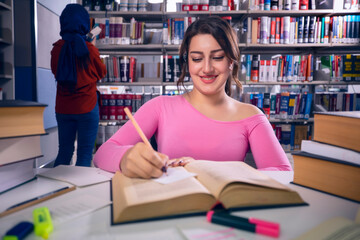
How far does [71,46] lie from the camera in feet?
7.01

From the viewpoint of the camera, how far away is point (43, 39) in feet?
10.1

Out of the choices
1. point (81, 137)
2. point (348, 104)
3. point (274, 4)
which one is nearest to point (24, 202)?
point (81, 137)

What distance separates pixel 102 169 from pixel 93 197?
269 mm

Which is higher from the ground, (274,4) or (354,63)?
(274,4)

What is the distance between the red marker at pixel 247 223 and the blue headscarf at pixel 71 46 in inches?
75.8

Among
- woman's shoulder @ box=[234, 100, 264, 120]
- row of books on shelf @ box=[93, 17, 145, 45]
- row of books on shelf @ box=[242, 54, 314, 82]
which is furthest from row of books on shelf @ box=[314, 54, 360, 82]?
woman's shoulder @ box=[234, 100, 264, 120]

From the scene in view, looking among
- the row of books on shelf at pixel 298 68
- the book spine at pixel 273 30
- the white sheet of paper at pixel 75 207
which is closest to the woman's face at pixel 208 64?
the white sheet of paper at pixel 75 207

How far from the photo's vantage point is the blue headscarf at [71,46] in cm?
209

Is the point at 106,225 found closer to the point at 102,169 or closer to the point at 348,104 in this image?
the point at 102,169

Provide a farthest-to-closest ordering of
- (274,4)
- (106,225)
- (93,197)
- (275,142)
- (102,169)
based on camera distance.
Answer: (274,4) → (275,142) → (102,169) → (93,197) → (106,225)

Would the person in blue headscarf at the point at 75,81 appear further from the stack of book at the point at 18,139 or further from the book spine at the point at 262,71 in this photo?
the book spine at the point at 262,71

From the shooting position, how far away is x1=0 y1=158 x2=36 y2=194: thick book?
64cm

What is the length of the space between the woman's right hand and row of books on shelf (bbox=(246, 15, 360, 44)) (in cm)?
270

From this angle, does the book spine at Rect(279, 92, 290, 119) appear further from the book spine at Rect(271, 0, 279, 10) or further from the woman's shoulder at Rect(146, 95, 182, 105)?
the woman's shoulder at Rect(146, 95, 182, 105)
